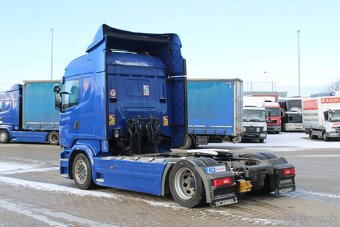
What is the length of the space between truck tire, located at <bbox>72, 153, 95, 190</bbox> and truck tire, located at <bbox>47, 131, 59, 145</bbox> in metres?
16.3

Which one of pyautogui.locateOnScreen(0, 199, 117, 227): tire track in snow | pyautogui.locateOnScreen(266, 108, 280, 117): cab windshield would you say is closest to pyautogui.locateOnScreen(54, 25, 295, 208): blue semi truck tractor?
pyautogui.locateOnScreen(0, 199, 117, 227): tire track in snow

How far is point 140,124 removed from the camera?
10516mm

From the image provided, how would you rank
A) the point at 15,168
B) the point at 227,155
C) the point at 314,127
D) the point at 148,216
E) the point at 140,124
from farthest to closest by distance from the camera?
the point at 314,127 → the point at 15,168 → the point at 140,124 → the point at 227,155 → the point at 148,216

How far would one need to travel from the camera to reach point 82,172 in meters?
10.6

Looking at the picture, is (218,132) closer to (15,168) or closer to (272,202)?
(15,168)

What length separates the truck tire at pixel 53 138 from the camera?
87.1 ft

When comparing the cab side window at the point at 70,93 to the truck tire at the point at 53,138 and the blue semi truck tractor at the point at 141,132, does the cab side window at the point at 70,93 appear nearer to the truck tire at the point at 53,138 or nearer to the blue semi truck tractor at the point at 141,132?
the blue semi truck tractor at the point at 141,132

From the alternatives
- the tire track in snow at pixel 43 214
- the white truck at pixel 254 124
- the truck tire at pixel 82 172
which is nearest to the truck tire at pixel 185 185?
the tire track in snow at pixel 43 214

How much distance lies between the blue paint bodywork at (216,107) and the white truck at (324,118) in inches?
402

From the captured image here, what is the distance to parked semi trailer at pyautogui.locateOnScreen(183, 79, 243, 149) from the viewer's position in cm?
2309

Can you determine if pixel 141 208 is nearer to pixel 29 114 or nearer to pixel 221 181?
pixel 221 181

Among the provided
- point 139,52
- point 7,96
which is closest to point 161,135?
point 139,52

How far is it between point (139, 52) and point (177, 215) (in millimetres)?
5022

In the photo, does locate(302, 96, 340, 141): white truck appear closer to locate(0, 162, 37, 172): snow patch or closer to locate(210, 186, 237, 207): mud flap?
locate(0, 162, 37, 172): snow patch
